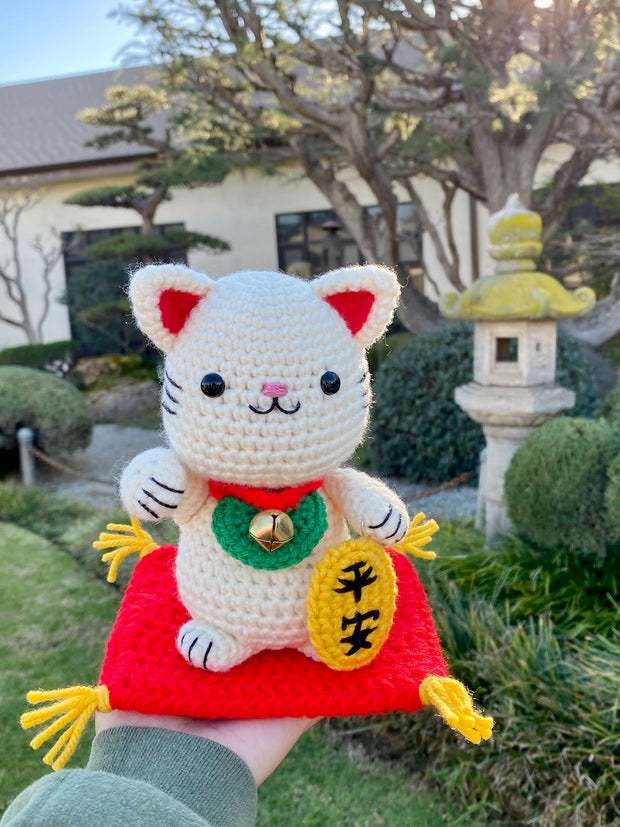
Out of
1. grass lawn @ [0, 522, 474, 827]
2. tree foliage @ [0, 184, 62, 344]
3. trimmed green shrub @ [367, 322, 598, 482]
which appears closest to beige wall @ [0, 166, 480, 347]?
tree foliage @ [0, 184, 62, 344]

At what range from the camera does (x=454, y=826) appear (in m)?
2.19

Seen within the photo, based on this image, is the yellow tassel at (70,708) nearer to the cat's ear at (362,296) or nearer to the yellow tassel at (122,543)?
the yellow tassel at (122,543)

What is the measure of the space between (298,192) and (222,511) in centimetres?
1022

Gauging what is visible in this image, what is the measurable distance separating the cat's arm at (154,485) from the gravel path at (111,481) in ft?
9.09

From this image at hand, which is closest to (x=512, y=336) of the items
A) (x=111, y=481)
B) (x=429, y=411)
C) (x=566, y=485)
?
(x=566, y=485)

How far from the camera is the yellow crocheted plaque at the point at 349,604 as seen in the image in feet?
3.39

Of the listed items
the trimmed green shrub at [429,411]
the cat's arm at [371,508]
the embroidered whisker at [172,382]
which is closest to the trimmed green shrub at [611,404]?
the trimmed green shrub at [429,411]

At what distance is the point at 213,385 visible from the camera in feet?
3.33

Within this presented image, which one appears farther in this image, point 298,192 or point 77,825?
point 298,192

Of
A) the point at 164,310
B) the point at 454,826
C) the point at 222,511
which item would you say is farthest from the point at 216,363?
the point at 454,826

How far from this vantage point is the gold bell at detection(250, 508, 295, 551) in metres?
1.05

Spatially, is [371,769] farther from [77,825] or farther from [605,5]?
[605,5]

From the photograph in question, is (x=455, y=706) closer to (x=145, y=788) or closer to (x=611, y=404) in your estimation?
(x=145, y=788)

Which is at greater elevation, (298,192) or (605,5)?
(605,5)
